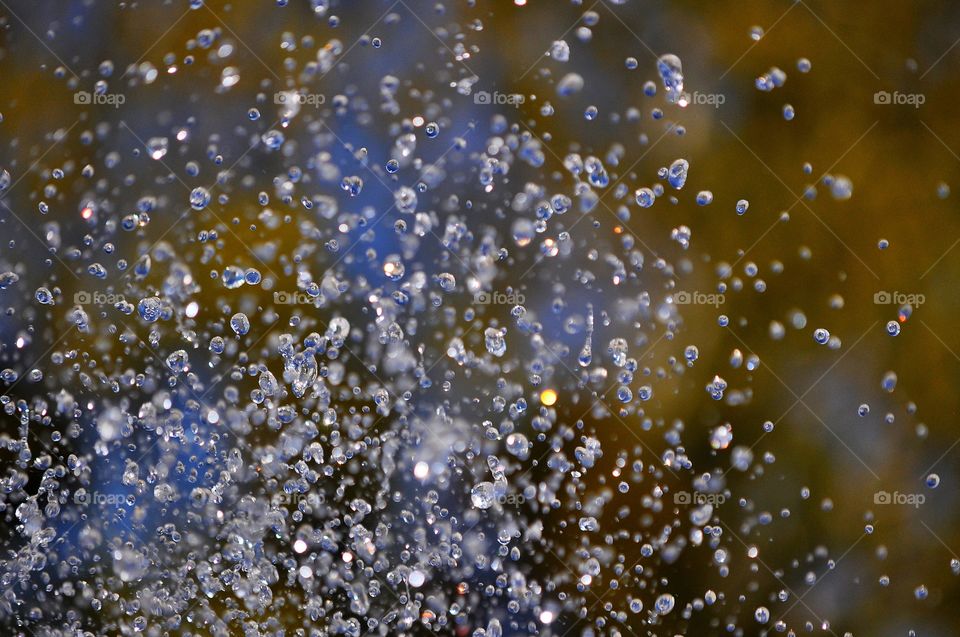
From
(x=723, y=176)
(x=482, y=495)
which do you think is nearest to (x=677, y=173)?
(x=723, y=176)

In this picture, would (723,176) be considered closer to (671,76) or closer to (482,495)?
(671,76)

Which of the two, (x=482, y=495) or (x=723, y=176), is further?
(x=723, y=176)

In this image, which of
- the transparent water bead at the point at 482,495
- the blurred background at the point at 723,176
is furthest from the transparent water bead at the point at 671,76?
the transparent water bead at the point at 482,495

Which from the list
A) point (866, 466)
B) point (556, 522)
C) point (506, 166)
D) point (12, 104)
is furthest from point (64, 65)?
point (866, 466)

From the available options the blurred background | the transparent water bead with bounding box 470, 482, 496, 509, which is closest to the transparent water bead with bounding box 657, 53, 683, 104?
the blurred background

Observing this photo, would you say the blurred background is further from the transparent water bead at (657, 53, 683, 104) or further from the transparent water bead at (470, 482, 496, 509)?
the transparent water bead at (470, 482, 496, 509)

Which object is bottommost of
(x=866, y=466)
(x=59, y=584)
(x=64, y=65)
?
(x=59, y=584)

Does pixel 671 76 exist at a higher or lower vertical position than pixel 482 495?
higher

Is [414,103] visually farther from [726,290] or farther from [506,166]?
[726,290]
